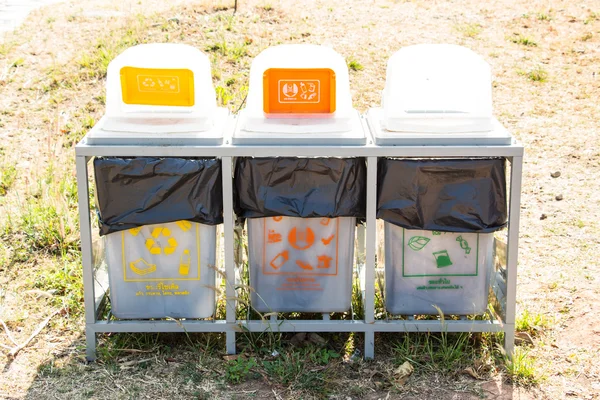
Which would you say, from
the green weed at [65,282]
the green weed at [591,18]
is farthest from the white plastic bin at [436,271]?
the green weed at [591,18]

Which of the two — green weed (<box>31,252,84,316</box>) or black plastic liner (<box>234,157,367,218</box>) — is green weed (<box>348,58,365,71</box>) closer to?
green weed (<box>31,252,84,316</box>)

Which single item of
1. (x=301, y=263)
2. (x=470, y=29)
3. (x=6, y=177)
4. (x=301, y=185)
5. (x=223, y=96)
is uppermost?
(x=470, y=29)

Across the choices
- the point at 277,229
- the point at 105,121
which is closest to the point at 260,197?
the point at 277,229

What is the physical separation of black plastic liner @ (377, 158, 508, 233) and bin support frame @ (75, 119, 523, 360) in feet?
0.16

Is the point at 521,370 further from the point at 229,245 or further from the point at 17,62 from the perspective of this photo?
the point at 17,62

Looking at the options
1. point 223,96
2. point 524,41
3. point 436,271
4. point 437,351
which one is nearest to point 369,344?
point 437,351

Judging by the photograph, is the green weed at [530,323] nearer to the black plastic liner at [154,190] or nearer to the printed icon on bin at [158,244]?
the black plastic liner at [154,190]

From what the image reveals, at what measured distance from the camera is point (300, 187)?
11.6 feet

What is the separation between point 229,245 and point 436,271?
0.92 m

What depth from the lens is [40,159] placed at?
5969 millimetres

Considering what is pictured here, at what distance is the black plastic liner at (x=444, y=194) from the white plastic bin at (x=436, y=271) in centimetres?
9

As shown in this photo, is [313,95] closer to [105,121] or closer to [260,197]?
[260,197]

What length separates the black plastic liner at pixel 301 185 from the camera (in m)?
3.52

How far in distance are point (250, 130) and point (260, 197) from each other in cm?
29
